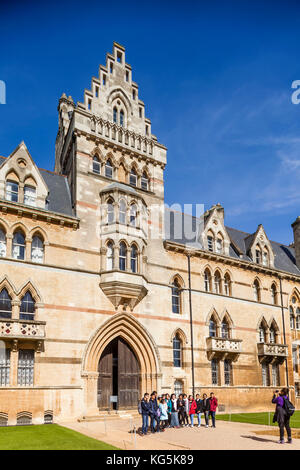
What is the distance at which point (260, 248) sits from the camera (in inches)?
1561

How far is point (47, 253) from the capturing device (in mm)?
25984

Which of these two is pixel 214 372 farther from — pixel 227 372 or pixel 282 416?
pixel 282 416

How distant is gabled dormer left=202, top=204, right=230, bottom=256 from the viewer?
117 feet

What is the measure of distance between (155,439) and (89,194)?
1586 cm

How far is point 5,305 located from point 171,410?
989 centimetres

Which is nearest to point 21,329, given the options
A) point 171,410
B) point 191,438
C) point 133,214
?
point 171,410

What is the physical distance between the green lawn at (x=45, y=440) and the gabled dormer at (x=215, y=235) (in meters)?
18.8

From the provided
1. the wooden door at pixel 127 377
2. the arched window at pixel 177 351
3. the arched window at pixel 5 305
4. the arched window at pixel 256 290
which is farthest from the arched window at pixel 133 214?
the arched window at pixel 256 290

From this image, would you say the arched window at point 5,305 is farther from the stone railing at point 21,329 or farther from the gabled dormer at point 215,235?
the gabled dormer at point 215,235

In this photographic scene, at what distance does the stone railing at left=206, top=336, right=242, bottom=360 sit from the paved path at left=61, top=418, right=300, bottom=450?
340 inches

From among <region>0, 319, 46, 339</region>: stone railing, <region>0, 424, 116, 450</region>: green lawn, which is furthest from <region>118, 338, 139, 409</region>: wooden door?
<region>0, 424, 116, 450</region>: green lawn

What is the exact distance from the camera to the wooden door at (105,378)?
26.6m

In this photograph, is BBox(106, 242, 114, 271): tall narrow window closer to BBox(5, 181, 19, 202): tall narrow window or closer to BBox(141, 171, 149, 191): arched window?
BBox(5, 181, 19, 202): tall narrow window

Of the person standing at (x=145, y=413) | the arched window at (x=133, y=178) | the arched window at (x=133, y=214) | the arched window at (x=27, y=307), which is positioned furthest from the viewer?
the arched window at (x=133, y=178)
